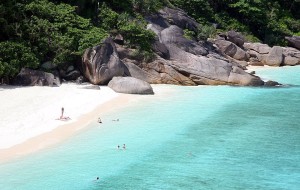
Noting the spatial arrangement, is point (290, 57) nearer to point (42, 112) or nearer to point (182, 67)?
point (182, 67)

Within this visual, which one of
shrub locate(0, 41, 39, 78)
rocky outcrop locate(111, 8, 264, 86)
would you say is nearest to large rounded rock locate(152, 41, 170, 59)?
rocky outcrop locate(111, 8, 264, 86)

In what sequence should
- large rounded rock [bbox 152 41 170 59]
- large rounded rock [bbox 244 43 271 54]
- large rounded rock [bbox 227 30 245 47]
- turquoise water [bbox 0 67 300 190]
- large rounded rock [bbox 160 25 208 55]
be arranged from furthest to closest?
large rounded rock [bbox 244 43 271 54], large rounded rock [bbox 227 30 245 47], large rounded rock [bbox 160 25 208 55], large rounded rock [bbox 152 41 170 59], turquoise water [bbox 0 67 300 190]

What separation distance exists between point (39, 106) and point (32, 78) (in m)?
5.30

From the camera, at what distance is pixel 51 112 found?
24016 millimetres

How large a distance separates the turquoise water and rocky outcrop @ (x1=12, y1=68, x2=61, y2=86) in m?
6.33

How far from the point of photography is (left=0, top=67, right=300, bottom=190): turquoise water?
51.7 feet

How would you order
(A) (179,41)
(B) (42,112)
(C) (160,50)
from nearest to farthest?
(B) (42,112), (C) (160,50), (A) (179,41)

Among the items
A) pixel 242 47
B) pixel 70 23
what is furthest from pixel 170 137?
pixel 242 47

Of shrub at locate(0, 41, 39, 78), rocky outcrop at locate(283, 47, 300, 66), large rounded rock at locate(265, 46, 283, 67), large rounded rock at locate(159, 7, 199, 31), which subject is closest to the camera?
shrub at locate(0, 41, 39, 78)

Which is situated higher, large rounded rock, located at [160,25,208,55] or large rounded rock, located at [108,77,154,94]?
large rounded rock, located at [160,25,208,55]

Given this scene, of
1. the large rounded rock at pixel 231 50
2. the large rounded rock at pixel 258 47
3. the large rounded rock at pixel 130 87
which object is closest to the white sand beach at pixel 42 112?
the large rounded rock at pixel 130 87

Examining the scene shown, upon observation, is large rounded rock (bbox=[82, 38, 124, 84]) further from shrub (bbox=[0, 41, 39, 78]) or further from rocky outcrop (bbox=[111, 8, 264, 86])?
shrub (bbox=[0, 41, 39, 78])

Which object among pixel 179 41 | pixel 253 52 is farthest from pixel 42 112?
pixel 253 52

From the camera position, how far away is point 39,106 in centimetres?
2473
